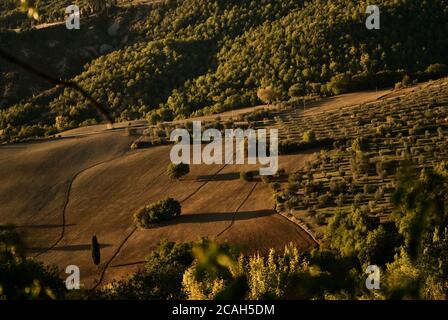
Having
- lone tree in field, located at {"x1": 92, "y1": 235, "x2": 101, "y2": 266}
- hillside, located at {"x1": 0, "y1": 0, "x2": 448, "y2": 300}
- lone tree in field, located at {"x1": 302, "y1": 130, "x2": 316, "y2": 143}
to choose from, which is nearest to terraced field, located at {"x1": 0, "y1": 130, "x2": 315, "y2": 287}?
hillside, located at {"x1": 0, "y1": 0, "x2": 448, "y2": 300}

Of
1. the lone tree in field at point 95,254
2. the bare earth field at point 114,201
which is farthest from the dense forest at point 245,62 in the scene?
the lone tree in field at point 95,254

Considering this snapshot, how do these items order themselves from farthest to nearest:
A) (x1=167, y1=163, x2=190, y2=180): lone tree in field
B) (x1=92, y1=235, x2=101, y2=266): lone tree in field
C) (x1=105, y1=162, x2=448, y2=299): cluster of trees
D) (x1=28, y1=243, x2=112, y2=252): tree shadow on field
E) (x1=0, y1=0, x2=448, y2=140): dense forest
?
1. (x1=0, y1=0, x2=448, y2=140): dense forest
2. (x1=167, y1=163, x2=190, y2=180): lone tree in field
3. (x1=28, y1=243, x2=112, y2=252): tree shadow on field
4. (x1=92, y1=235, x2=101, y2=266): lone tree in field
5. (x1=105, y1=162, x2=448, y2=299): cluster of trees

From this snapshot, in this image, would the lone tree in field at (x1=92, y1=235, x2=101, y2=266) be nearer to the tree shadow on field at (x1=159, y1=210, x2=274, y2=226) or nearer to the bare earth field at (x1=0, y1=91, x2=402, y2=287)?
the bare earth field at (x1=0, y1=91, x2=402, y2=287)

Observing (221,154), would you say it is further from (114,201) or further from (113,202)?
(113,202)

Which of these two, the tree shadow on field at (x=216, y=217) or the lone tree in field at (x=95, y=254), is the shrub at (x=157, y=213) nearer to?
the tree shadow on field at (x=216, y=217)
